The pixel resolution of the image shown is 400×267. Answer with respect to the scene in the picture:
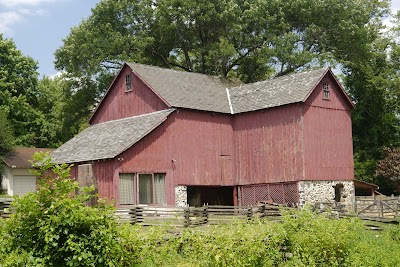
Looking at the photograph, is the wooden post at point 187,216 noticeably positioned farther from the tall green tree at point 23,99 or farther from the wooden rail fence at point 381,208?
the tall green tree at point 23,99

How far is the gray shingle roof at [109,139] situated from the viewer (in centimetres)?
3211

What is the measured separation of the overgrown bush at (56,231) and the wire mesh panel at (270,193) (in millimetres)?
22480

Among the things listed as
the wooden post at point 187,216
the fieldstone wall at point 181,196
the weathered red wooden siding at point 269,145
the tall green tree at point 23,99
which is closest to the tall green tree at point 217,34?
the tall green tree at point 23,99

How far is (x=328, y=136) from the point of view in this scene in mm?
35594

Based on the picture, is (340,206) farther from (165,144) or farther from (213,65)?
(213,65)

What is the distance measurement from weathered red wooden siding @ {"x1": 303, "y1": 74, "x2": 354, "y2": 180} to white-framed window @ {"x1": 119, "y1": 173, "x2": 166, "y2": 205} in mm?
7706

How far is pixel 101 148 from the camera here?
3297 centimetres

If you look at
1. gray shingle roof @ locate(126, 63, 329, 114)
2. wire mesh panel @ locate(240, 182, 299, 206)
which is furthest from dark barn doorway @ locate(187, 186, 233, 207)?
gray shingle roof @ locate(126, 63, 329, 114)

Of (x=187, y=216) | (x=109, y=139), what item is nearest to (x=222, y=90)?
(x=109, y=139)

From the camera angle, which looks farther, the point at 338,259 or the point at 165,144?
the point at 165,144

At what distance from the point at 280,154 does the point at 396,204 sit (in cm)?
670

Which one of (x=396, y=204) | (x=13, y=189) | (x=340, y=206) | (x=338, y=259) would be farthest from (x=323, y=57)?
(x=338, y=259)

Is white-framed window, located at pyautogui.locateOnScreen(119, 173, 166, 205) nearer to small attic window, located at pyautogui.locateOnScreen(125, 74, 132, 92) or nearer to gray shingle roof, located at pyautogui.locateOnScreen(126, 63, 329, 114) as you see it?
gray shingle roof, located at pyautogui.locateOnScreen(126, 63, 329, 114)

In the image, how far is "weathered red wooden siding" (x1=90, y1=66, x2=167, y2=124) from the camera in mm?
35731
